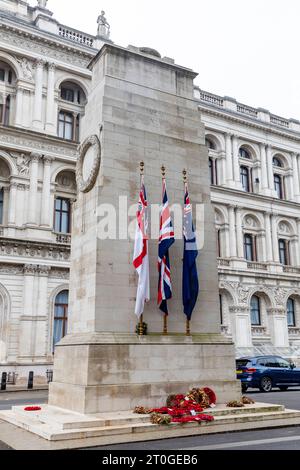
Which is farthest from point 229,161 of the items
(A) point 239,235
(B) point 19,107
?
(B) point 19,107

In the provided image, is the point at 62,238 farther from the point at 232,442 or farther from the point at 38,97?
the point at 232,442

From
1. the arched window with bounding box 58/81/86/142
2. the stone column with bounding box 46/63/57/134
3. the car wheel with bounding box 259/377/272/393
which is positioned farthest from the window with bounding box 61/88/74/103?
the car wheel with bounding box 259/377/272/393

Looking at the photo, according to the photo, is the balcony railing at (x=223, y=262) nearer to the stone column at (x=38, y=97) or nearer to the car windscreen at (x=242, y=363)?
the car windscreen at (x=242, y=363)

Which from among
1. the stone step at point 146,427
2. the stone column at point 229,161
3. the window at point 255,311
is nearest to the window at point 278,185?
the stone column at point 229,161

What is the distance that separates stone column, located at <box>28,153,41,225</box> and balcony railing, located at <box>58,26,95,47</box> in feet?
31.2

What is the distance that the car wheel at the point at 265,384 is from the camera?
2192 cm

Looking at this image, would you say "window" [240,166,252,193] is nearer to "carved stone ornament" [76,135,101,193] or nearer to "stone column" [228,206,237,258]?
"stone column" [228,206,237,258]

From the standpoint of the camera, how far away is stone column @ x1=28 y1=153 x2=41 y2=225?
1195 inches

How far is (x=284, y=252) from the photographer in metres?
44.3

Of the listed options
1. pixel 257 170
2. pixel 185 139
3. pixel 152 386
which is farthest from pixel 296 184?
pixel 152 386

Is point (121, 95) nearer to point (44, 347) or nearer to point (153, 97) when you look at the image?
point (153, 97)

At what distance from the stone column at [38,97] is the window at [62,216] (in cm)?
513

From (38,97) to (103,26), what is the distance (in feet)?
29.1

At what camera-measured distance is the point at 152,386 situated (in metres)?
11.2
